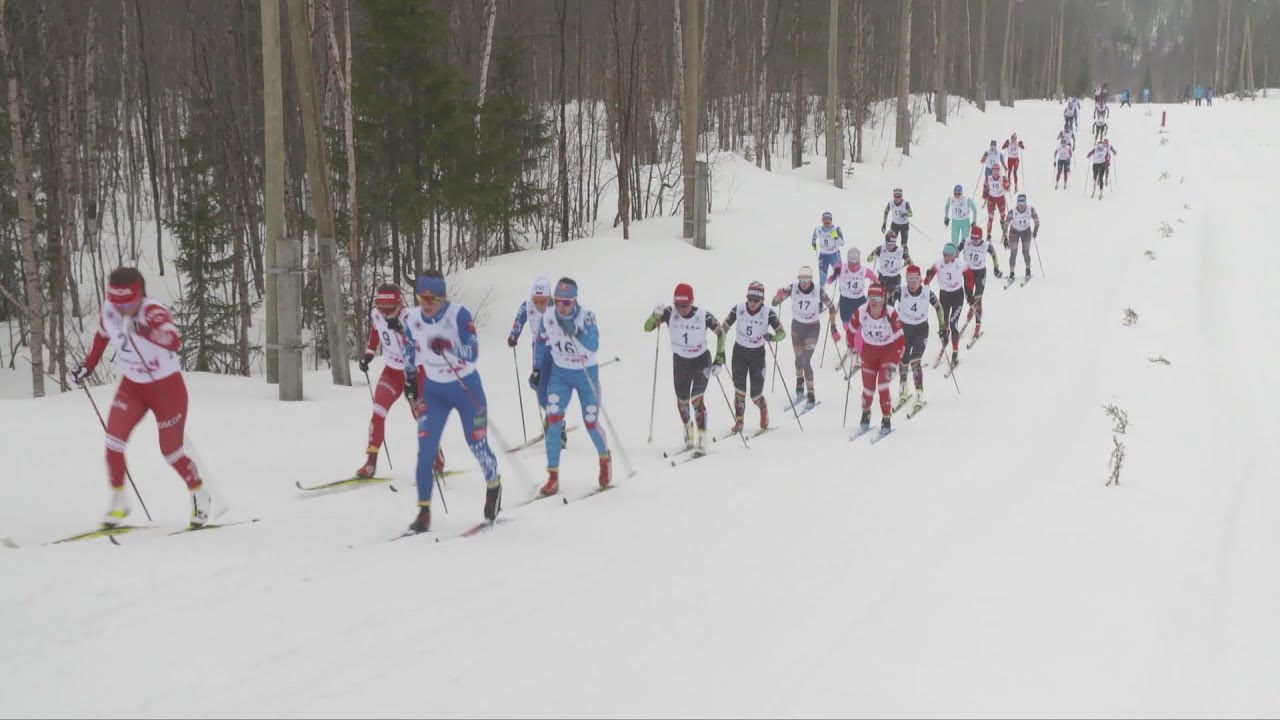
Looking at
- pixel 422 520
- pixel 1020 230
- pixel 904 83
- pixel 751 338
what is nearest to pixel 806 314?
pixel 751 338

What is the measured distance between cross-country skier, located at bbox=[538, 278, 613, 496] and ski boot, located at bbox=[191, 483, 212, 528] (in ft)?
9.25

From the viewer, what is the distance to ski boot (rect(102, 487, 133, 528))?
23.4ft

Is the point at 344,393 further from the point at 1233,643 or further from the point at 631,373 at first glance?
the point at 1233,643

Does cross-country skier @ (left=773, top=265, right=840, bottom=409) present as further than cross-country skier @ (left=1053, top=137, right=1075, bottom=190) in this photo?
No

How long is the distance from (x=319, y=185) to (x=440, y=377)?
6058 millimetres

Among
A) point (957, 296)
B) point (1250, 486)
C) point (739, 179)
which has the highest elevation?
point (739, 179)

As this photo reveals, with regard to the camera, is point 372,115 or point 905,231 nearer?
point 372,115

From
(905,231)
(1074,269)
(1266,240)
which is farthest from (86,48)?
(1266,240)

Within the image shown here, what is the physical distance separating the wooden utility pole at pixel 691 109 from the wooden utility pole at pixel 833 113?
25.4 feet

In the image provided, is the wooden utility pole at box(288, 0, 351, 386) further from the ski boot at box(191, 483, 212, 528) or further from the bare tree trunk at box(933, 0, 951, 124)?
the bare tree trunk at box(933, 0, 951, 124)

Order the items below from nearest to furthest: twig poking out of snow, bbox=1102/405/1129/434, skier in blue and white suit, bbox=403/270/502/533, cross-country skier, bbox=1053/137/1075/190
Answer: skier in blue and white suit, bbox=403/270/502/533 < twig poking out of snow, bbox=1102/405/1129/434 < cross-country skier, bbox=1053/137/1075/190

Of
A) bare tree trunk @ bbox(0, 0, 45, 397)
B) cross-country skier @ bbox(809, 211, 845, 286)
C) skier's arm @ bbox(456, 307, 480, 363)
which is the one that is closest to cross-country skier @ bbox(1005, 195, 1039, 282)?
cross-country skier @ bbox(809, 211, 845, 286)

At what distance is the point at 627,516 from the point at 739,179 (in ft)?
69.6

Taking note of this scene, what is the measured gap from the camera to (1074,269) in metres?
21.7
